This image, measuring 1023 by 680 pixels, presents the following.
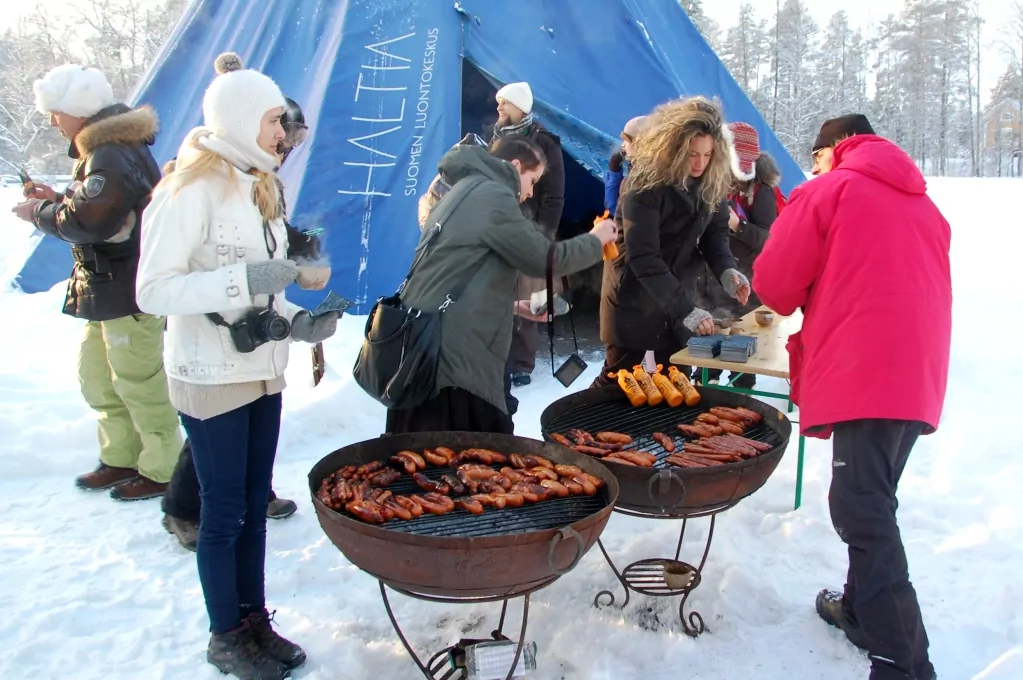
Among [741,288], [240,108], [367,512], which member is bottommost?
[367,512]

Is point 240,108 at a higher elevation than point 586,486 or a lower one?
higher

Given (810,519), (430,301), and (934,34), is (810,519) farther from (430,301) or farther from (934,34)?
(934,34)

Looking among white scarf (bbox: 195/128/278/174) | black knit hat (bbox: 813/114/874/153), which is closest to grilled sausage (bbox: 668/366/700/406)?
black knit hat (bbox: 813/114/874/153)

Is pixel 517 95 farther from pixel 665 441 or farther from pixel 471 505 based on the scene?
pixel 471 505

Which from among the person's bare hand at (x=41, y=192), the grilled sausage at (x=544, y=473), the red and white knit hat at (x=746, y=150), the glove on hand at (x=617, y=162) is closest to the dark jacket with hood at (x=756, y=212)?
the red and white knit hat at (x=746, y=150)

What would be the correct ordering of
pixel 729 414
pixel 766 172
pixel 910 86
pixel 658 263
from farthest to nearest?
pixel 910 86
pixel 766 172
pixel 658 263
pixel 729 414

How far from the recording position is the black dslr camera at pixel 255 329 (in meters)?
2.40

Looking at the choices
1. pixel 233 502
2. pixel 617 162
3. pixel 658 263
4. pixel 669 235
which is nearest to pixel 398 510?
pixel 233 502

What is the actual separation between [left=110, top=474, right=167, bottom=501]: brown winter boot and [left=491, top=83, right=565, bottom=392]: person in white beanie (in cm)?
237

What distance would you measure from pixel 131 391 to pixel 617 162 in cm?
363

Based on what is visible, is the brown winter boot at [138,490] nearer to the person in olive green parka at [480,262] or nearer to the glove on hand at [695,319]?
the person in olive green parka at [480,262]

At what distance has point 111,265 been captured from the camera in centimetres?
388

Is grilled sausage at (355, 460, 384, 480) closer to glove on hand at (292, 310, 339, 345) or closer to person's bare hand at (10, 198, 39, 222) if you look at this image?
glove on hand at (292, 310, 339, 345)

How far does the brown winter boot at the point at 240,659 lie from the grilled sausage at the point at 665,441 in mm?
1649
